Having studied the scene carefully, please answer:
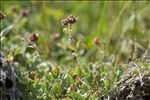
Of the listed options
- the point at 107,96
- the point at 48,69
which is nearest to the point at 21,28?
the point at 48,69

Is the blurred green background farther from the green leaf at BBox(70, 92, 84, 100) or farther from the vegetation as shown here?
the green leaf at BBox(70, 92, 84, 100)

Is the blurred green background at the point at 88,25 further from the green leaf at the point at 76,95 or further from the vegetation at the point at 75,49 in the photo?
the green leaf at the point at 76,95

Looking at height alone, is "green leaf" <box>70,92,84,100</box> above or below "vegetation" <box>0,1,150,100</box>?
below

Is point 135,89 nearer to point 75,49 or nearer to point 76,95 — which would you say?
point 76,95

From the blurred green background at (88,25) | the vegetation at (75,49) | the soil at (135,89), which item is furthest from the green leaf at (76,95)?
the blurred green background at (88,25)

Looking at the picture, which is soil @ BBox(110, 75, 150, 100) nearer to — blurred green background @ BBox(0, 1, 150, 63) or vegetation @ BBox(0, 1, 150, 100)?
vegetation @ BBox(0, 1, 150, 100)

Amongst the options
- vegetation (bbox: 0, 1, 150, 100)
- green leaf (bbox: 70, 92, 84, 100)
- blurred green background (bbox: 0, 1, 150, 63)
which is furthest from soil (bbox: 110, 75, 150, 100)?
blurred green background (bbox: 0, 1, 150, 63)

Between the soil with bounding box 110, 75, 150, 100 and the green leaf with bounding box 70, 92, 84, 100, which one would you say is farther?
the green leaf with bounding box 70, 92, 84, 100

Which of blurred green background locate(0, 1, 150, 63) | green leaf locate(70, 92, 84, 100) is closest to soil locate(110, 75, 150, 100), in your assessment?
green leaf locate(70, 92, 84, 100)

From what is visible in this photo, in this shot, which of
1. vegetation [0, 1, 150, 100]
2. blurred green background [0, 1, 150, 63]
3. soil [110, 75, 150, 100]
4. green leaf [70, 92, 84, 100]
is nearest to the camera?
soil [110, 75, 150, 100]

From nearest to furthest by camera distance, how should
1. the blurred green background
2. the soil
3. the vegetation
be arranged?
the soil < the vegetation < the blurred green background
